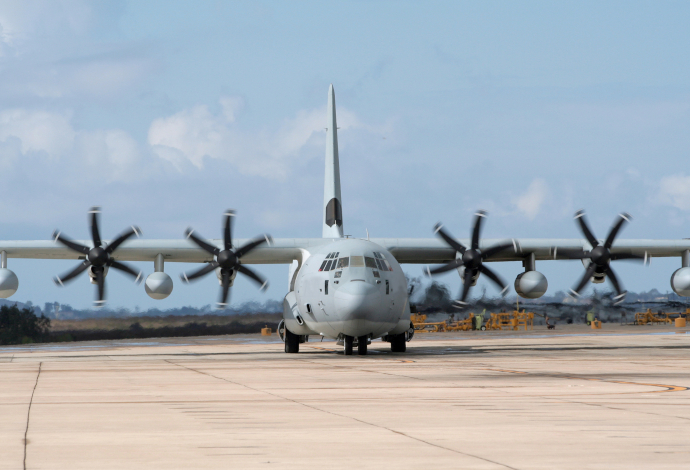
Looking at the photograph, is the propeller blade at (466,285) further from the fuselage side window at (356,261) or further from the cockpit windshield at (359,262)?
the fuselage side window at (356,261)

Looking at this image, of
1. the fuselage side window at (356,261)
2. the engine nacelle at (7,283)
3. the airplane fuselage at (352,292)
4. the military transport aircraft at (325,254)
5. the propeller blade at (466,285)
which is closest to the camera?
the airplane fuselage at (352,292)

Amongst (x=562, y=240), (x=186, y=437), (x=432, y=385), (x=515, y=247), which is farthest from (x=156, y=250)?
(x=186, y=437)

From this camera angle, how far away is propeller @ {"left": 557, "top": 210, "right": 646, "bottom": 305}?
3506 centimetres

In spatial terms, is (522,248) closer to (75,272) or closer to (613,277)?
(613,277)

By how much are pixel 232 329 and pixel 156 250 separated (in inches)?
1110

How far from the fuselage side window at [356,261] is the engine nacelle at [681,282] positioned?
15306 millimetres

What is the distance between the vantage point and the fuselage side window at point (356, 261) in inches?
1025

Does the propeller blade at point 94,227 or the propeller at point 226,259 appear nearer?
the propeller at point 226,259

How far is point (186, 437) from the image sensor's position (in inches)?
335

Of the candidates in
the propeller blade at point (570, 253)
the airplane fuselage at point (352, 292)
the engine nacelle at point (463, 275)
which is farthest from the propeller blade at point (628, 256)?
the airplane fuselage at point (352, 292)

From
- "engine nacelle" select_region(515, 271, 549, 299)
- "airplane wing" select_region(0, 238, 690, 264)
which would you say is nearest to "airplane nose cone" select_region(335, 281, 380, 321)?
"airplane wing" select_region(0, 238, 690, 264)

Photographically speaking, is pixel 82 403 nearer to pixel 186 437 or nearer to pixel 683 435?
pixel 186 437

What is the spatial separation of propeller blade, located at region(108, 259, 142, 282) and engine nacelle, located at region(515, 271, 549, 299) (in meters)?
15.3

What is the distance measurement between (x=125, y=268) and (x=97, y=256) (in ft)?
4.71
